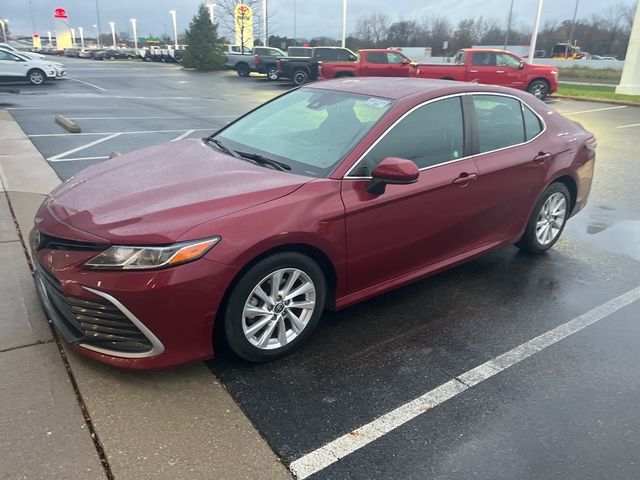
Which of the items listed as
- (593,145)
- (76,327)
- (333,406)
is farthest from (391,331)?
(593,145)

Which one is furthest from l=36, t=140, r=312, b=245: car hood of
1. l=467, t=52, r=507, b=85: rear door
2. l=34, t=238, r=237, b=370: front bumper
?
l=467, t=52, r=507, b=85: rear door

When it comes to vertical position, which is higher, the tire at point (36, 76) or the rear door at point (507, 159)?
the rear door at point (507, 159)

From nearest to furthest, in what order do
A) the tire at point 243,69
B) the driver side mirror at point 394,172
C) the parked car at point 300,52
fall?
the driver side mirror at point 394,172
the parked car at point 300,52
the tire at point 243,69

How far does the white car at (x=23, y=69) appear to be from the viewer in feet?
68.1

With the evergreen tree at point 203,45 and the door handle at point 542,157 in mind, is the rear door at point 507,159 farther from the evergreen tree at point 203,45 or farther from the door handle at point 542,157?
the evergreen tree at point 203,45

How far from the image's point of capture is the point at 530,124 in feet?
15.2

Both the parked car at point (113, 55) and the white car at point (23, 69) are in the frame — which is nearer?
the white car at point (23, 69)

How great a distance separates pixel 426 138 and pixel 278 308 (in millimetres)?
A: 1664

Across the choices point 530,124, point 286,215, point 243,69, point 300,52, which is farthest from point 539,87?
point 286,215

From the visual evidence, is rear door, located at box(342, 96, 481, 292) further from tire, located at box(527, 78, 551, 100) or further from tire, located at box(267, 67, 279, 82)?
tire, located at box(267, 67, 279, 82)

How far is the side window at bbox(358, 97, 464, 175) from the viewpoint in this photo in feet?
11.5

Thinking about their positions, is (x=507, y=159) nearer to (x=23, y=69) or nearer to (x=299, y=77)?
(x=23, y=69)

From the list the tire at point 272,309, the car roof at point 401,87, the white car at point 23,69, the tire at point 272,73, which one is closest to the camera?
the tire at point 272,309

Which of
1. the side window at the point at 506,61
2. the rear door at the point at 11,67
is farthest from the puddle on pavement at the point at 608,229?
the rear door at the point at 11,67
